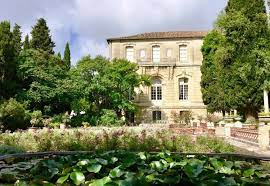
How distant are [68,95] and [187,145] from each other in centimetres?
1967

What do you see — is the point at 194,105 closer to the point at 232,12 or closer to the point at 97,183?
the point at 232,12

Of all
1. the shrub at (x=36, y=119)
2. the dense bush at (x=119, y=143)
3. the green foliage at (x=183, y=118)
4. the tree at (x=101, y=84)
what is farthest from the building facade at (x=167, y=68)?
the dense bush at (x=119, y=143)

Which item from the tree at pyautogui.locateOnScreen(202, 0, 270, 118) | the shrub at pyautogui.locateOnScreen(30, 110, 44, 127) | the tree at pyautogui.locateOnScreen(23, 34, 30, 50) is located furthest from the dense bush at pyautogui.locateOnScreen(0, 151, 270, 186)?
the tree at pyautogui.locateOnScreen(23, 34, 30, 50)

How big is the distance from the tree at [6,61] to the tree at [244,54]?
1472 centimetres

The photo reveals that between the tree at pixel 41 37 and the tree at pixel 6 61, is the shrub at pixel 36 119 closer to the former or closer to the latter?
the tree at pixel 6 61

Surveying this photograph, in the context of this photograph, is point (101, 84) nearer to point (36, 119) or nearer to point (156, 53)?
point (36, 119)

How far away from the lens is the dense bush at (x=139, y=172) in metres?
3.04

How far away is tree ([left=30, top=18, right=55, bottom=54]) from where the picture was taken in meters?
45.9

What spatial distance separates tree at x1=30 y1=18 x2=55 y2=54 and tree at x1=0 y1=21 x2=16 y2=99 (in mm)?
16990

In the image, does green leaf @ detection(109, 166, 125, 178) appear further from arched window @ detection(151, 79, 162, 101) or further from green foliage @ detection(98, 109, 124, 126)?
arched window @ detection(151, 79, 162, 101)

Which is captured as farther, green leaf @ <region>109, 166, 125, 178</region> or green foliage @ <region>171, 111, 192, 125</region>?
green foliage @ <region>171, 111, 192, 125</region>

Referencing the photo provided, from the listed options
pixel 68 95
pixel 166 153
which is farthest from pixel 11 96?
pixel 166 153

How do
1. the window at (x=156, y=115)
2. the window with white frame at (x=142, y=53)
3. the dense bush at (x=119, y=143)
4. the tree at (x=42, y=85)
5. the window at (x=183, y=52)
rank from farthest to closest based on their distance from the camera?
the window with white frame at (x=142, y=53), the window at (x=183, y=52), the window at (x=156, y=115), the tree at (x=42, y=85), the dense bush at (x=119, y=143)

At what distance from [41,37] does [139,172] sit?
44290 mm
